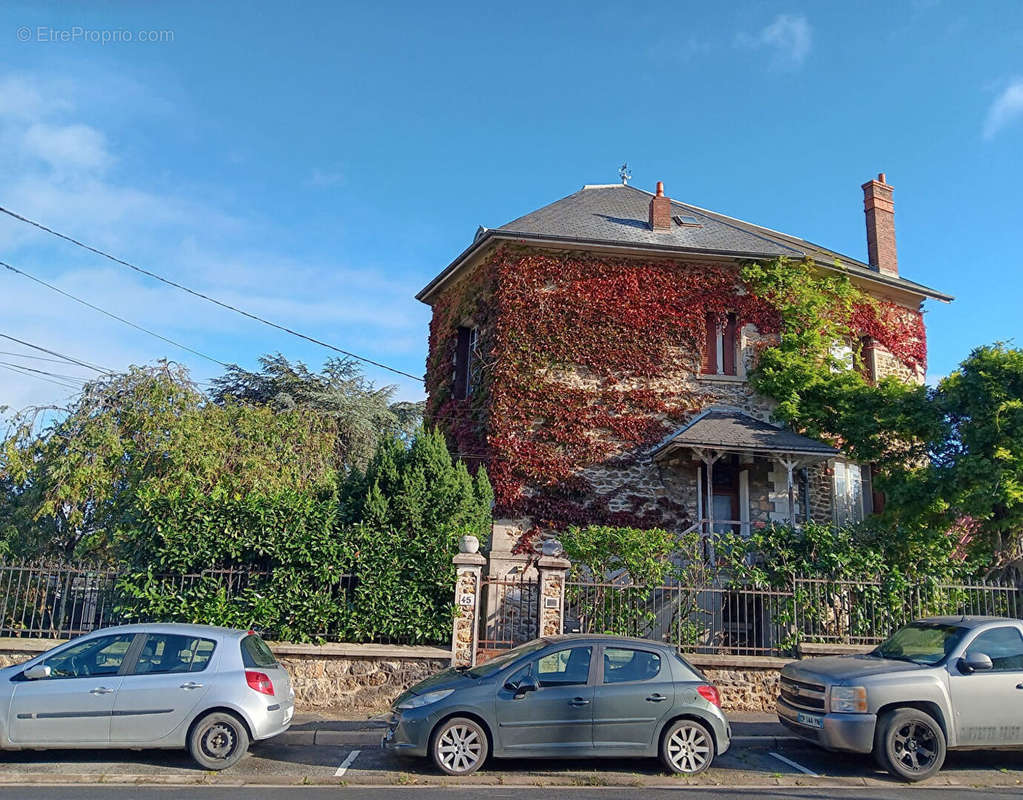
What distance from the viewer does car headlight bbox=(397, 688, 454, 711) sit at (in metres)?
7.25

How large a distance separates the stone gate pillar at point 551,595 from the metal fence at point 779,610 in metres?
0.36

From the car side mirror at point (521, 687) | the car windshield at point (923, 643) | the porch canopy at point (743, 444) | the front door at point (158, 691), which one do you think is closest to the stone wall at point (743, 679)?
the car windshield at point (923, 643)

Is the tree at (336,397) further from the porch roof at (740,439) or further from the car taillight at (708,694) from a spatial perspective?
the car taillight at (708,694)

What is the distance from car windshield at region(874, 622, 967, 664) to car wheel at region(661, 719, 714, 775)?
2.46 m

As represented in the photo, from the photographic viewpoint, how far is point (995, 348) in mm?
13867

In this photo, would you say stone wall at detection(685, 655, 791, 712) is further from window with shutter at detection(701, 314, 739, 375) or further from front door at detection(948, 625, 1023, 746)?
window with shutter at detection(701, 314, 739, 375)

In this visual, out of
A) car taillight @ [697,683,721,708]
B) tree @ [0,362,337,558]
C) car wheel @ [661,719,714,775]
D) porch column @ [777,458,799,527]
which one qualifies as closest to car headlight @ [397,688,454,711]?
car wheel @ [661,719,714,775]

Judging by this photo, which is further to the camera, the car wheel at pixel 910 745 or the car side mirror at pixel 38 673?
the car wheel at pixel 910 745

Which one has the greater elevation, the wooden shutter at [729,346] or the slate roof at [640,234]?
the slate roof at [640,234]

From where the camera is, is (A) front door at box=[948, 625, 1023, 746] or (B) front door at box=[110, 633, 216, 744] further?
(A) front door at box=[948, 625, 1023, 746]

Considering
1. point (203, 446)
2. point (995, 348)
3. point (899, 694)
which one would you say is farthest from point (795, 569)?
Result: point (203, 446)

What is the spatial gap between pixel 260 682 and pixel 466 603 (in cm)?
340

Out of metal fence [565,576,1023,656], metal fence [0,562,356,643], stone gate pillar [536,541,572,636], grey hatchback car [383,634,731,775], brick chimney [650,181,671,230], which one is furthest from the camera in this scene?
brick chimney [650,181,671,230]

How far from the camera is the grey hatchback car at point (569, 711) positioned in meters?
7.20
